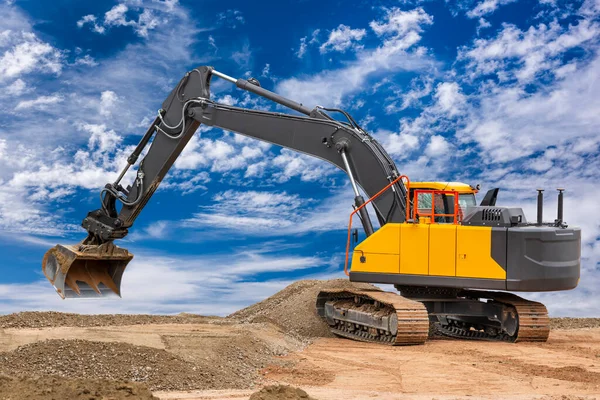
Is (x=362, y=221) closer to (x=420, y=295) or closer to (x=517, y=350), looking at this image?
(x=420, y=295)

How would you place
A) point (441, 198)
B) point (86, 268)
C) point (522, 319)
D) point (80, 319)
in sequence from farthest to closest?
1. point (86, 268)
2. point (80, 319)
3. point (441, 198)
4. point (522, 319)

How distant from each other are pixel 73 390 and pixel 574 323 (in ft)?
41.9

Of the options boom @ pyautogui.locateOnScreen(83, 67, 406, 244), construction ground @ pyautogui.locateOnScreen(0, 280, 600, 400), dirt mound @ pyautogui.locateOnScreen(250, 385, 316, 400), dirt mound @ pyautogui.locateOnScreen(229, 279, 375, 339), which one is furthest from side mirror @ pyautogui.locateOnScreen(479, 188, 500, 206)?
dirt mound @ pyautogui.locateOnScreen(250, 385, 316, 400)

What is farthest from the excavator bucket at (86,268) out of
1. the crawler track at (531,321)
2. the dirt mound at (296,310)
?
the crawler track at (531,321)

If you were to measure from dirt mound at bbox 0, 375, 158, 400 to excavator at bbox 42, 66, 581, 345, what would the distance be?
584 cm

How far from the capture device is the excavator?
35.0 feet

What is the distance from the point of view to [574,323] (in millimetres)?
15328

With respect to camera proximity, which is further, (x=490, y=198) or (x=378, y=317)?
(x=490, y=198)

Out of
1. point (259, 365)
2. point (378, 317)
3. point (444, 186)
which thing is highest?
point (444, 186)

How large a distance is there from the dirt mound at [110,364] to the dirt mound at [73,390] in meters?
1.75

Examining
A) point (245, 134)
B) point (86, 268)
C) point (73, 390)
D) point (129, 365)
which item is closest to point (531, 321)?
point (245, 134)

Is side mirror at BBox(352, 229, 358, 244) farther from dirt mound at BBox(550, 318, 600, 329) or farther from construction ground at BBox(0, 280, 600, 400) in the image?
dirt mound at BBox(550, 318, 600, 329)

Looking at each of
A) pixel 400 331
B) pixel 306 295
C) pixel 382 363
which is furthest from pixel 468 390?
pixel 306 295

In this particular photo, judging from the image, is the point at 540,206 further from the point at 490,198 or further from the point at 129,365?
the point at 129,365
